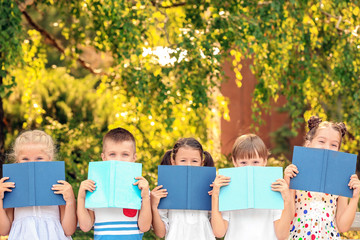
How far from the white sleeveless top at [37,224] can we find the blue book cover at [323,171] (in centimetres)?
119

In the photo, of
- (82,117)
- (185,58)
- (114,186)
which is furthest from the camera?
(82,117)

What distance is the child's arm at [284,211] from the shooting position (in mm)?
2977

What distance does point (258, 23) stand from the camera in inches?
223

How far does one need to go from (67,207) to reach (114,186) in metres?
0.26

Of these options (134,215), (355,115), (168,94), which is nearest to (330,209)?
(134,215)

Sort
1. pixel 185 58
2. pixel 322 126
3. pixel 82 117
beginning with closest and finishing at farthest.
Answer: pixel 322 126 < pixel 185 58 < pixel 82 117

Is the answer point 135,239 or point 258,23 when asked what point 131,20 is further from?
point 135,239

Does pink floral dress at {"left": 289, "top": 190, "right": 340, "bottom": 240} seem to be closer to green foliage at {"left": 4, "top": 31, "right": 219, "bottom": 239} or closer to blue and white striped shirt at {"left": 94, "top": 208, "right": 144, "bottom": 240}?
blue and white striped shirt at {"left": 94, "top": 208, "right": 144, "bottom": 240}

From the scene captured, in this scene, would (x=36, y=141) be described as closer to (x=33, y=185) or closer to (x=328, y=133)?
(x=33, y=185)

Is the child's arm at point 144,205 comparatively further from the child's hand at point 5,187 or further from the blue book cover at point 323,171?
the blue book cover at point 323,171

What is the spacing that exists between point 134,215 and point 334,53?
146 inches

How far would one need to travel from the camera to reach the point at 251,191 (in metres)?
2.97

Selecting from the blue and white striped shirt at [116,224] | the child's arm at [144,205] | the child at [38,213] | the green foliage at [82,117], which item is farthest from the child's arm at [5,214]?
the green foliage at [82,117]

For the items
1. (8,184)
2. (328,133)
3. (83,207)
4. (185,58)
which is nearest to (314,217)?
(328,133)
